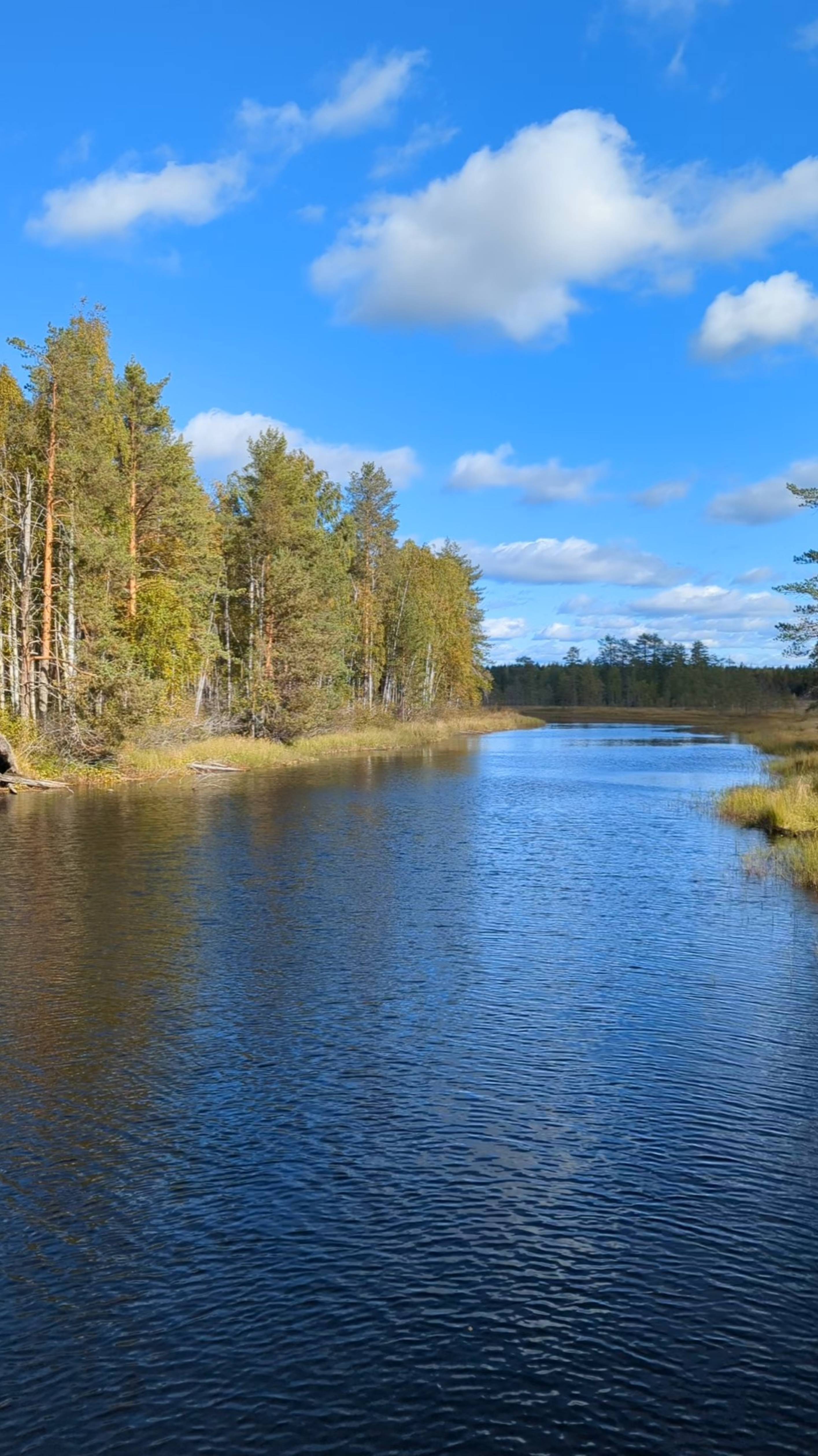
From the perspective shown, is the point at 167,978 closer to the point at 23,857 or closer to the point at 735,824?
the point at 23,857

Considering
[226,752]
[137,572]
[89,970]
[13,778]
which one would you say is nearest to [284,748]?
[226,752]

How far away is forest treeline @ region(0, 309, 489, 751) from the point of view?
124 feet

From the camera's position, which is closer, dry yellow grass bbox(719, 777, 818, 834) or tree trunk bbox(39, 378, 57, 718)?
dry yellow grass bbox(719, 777, 818, 834)

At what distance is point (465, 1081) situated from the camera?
9938mm

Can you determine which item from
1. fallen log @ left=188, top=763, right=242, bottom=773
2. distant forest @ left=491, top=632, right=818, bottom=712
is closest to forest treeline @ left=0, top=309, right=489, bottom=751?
fallen log @ left=188, top=763, right=242, bottom=773

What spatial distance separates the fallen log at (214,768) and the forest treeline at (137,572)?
9.79 feet

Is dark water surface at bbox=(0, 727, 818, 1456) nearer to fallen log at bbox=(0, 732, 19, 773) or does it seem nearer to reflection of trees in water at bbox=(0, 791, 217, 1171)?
reflection of trees in water at bbox=(0, 791, 217, 1171)

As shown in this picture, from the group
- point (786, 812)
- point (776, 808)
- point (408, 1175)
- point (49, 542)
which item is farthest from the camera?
point (49, 542)

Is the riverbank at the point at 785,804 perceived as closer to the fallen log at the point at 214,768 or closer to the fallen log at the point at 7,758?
the fallen log at the point at 214,768

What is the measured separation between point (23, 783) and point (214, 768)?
9.92 m

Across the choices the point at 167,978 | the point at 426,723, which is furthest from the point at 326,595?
the point at 167,978

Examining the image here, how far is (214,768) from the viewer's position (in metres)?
44.4

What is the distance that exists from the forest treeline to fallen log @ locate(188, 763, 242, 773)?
298 cm

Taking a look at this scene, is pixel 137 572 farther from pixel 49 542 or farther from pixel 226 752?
pixel 226 752
